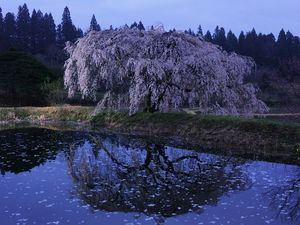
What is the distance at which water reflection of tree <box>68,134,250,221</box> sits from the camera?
10.4m

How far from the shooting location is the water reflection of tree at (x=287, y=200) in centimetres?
948

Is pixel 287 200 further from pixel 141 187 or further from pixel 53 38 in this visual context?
pixel 53 38

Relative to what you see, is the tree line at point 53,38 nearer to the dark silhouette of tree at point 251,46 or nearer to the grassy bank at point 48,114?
the dark silhouette of tree at point 251,46

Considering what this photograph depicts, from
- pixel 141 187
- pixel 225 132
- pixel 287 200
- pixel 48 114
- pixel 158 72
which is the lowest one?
pixel 287 200

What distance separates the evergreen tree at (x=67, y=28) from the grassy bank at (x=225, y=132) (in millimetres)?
75080

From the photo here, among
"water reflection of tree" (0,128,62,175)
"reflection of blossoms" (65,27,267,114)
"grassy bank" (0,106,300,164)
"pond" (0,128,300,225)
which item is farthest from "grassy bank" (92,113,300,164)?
"water reflection of tree" (0,128,62,175)

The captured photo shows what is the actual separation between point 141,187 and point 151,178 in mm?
1129

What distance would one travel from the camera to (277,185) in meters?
12.1

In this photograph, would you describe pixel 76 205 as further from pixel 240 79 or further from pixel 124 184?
pixel 240 79

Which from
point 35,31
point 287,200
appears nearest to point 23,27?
point 35,31

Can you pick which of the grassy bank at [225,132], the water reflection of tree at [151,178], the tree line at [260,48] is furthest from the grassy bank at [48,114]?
the tree line at [260,48]

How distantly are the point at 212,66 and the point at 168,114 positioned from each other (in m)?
3.49

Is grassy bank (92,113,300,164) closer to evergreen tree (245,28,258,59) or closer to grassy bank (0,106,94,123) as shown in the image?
grassy bank (0,106,94,123)

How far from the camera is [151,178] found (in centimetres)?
1288
